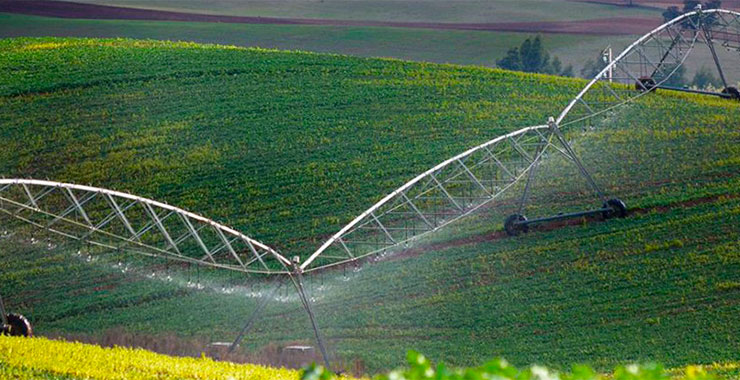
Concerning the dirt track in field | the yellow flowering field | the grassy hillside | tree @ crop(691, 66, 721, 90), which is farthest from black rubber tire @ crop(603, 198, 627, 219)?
the dirt track in field

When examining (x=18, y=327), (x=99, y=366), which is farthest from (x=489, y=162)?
(x=99, y=366)

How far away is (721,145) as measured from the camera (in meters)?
39.5

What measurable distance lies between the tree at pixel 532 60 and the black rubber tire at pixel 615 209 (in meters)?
36.5

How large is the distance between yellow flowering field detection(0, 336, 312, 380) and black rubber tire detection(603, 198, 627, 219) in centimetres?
1652

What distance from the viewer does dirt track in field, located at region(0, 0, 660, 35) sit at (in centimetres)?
6519

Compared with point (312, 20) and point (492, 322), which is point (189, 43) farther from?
point (492, 322)

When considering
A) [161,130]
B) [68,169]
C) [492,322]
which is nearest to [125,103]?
[161,130]

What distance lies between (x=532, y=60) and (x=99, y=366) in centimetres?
5568

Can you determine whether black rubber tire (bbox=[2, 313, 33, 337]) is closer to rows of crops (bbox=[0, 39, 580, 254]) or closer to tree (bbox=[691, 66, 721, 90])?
rows of crops (bbox=[0, 39, 580, 254])

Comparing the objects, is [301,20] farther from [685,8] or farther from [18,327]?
[18,327]

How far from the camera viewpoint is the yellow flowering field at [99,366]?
15.1m

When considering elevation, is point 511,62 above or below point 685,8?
below

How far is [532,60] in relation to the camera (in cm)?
6944

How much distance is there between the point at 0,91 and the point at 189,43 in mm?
12980
